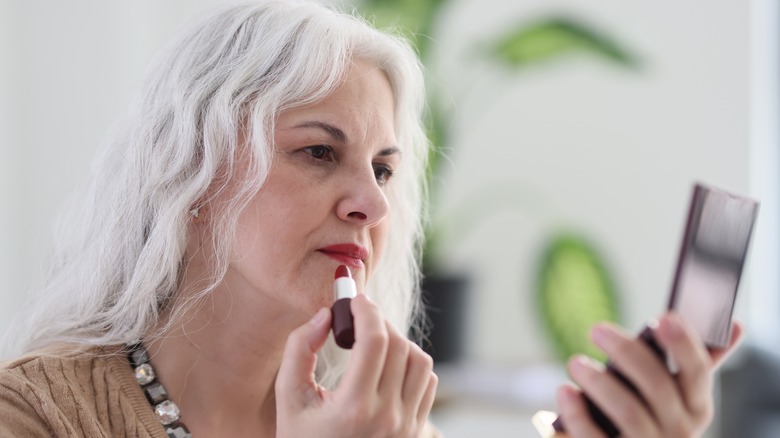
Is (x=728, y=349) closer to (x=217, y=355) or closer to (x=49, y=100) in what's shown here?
(x=217, y=355)

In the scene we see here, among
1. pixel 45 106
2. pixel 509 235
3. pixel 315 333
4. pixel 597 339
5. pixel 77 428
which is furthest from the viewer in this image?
pixel 509 235

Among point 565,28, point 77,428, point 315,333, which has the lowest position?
point 77,428

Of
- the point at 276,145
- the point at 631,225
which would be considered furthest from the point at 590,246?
the point at 276,145

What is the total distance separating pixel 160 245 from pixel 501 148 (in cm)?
128

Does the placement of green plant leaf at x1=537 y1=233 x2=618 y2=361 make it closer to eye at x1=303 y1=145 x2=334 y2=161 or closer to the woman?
the woman

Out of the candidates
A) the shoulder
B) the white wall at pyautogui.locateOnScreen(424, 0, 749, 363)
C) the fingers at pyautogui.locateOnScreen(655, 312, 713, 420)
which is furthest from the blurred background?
the fingers at pyautogui.locateOnScreen(655, 312, 713, 420)

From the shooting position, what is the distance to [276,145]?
962mm

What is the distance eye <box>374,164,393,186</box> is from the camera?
1058 millimetres

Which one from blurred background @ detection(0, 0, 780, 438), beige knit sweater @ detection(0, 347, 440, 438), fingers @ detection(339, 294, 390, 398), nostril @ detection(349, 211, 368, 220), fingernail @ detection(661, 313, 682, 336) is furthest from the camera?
blurred background @ detection(0, 0, 780, 438)

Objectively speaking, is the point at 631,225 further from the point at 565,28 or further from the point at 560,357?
the point at 565,28

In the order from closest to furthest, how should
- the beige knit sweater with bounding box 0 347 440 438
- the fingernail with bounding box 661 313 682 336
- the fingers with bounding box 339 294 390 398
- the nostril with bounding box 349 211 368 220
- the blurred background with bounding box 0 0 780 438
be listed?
the fingernail with bounding box 661 313 682 336
the fingers with bounding box 339 294 390 398
the beige knit sweater with bounding box 0 347 440 438
the nostril with bounding box 349 211 368 220
the blurred background with bounding box 0 0 780 438

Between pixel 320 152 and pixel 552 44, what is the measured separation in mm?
1200

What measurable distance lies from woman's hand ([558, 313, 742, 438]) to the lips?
400 millimetres

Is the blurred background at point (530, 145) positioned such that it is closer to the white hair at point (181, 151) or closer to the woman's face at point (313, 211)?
the white hair at point (181, 151)
